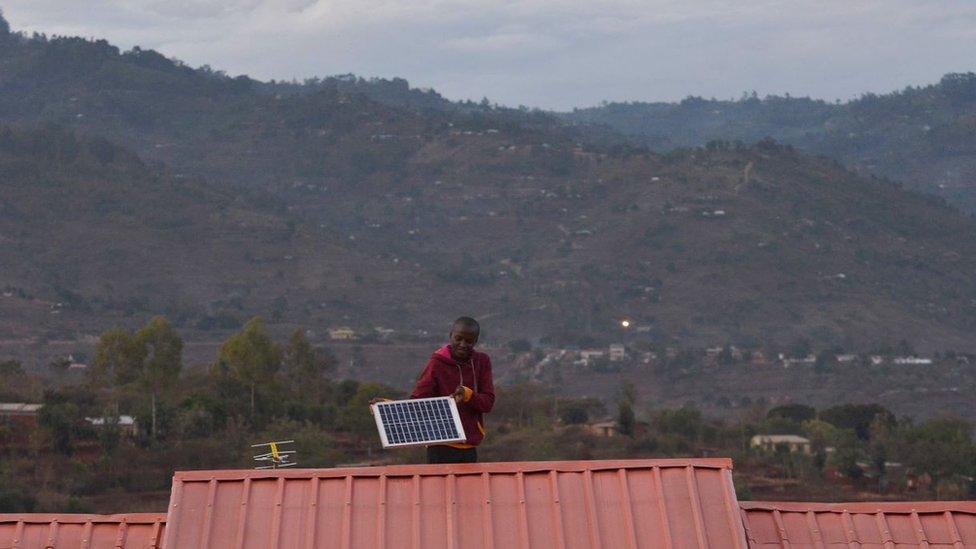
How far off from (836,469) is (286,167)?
81152 millimetres

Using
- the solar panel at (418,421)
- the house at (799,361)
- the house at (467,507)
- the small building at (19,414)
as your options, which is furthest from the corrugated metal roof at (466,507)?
the house at (799,361)

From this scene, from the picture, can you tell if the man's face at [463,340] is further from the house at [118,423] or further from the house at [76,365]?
the house at [76,365]

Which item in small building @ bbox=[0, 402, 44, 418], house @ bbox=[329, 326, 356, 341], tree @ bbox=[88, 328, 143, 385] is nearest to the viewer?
small building @ bbox=[0, 402, 44, 418]

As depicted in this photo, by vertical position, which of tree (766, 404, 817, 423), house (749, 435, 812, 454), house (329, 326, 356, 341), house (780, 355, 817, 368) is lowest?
house (780, 355, 817, 368)

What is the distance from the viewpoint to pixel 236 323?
70500 mm

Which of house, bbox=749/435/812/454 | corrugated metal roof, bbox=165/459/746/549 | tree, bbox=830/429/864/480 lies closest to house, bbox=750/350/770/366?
house, bbox=749/435/812/454

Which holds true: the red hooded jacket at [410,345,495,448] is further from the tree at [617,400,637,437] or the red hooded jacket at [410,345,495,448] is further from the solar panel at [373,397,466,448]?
the tree at [617,400,637,437]

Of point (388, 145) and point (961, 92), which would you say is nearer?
point (388, 145)

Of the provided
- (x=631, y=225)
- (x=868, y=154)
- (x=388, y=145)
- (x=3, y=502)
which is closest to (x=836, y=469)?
(x=3, y=502)

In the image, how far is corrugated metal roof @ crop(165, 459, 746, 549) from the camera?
589cm

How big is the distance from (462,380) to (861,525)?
5.80 ft

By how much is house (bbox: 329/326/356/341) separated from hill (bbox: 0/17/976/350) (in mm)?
748

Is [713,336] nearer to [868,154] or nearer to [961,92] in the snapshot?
[868,154]

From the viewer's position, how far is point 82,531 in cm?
630
